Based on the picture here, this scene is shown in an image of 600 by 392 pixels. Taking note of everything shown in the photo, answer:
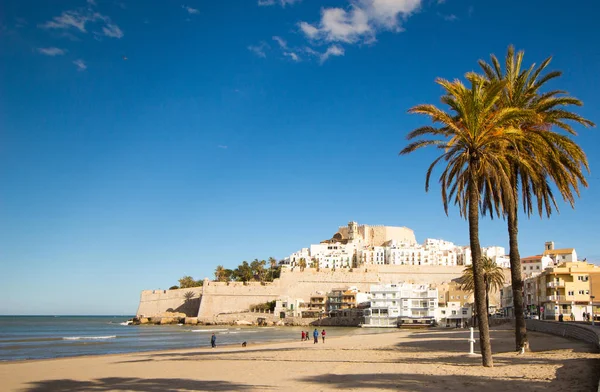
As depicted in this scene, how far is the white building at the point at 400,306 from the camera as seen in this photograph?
91312 mm

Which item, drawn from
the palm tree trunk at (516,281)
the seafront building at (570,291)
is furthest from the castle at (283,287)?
the palm tree trunk at (516,281)

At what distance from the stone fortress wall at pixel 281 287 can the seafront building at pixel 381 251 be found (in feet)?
57.9

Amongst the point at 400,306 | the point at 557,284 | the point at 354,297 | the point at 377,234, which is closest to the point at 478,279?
the point at 557,284

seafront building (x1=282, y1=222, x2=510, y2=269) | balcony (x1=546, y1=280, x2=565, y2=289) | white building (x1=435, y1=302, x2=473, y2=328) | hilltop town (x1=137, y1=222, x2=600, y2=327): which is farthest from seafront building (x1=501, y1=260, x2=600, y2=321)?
seafront building (x1=282, y1=222, x2=510, y2=269)

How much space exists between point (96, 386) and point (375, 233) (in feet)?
533

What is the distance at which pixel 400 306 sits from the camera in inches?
3676

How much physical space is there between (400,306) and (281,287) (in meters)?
31.3

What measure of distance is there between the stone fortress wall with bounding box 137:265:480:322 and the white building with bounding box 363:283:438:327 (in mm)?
19086

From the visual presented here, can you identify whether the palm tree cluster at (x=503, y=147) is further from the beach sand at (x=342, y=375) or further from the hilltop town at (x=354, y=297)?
the hilltop town at (x=354, y=297)

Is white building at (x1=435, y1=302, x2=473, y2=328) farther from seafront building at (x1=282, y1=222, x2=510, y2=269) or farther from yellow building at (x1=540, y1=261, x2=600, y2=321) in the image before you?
seafront building at (x1=282, y1=222, x2=510, y2=269)

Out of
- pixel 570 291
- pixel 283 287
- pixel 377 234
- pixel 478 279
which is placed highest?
pixel 377 234

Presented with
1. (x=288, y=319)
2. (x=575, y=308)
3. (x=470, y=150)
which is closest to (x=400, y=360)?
(x=470, y=150)

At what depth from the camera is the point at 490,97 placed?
17781 mm

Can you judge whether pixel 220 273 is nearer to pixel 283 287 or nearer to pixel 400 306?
pixel 283 287
